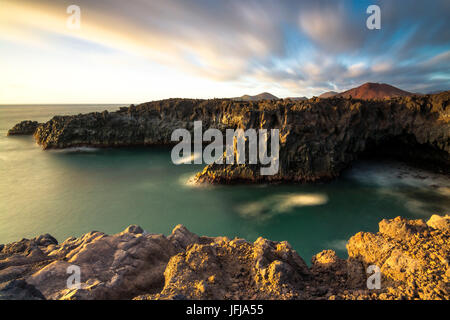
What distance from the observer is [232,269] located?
4.28m

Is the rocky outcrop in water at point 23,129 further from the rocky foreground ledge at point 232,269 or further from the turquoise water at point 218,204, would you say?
the rocky foreground ledge at point 232,269

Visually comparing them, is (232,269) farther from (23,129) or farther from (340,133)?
(23,129)

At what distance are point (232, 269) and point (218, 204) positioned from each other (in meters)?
10.2

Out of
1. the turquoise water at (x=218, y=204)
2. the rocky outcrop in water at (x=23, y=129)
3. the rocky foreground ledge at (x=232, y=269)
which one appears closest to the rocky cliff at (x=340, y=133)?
the turquoise water at (x=218, y=204)

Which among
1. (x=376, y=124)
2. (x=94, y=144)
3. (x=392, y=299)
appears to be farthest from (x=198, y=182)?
(x=94, y=144)

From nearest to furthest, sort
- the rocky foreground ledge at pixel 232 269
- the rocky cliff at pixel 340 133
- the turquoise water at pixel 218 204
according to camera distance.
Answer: the rocky foreground ledge at pixel 232 269 < the turquoise water at pixel 218 204 < the rocky cliff at pixel 340 133

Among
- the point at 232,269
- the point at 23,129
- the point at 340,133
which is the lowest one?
the point at 232,269

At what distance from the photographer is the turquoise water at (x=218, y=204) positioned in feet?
38.4

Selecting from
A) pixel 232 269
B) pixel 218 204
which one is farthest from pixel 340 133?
pixel 232 269

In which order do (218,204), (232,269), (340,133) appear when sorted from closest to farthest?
(232,269) → (218,204) → (340,133)

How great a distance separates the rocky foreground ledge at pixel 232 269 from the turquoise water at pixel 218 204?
566 cm

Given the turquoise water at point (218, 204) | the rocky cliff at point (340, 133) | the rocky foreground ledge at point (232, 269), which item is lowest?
the turquoise water at point (218, 204)

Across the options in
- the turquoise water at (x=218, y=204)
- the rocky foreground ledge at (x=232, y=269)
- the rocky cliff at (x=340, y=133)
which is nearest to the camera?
the rocky foreground ledge at (x=232, y=269)

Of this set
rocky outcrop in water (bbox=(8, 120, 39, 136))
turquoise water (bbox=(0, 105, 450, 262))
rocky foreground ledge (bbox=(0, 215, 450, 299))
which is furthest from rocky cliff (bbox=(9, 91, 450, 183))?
rocky outcrop in water (bbox=(8, 120, 39, 136))
